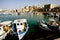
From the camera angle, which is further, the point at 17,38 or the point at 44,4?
the point at 44,4

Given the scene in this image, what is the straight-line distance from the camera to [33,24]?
300 cm

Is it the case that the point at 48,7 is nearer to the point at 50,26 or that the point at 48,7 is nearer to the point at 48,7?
the point at 48,7

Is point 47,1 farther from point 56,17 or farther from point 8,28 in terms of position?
point 8,28

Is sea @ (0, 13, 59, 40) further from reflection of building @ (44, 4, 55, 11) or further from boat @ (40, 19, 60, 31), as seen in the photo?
reflection of building @ (44, 4, 55, 11)

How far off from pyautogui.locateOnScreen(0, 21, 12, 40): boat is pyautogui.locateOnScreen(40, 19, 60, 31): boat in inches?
25.7

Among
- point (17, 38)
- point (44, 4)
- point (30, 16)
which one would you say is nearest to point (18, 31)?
point (17, 38)

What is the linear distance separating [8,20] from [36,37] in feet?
2.10

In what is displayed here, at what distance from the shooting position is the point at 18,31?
9.28ft

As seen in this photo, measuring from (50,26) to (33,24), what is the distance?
1.28 ft

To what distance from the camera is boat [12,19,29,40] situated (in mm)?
2824

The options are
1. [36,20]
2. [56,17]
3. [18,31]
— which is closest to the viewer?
[18,31]

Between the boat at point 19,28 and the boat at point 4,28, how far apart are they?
0.10 m

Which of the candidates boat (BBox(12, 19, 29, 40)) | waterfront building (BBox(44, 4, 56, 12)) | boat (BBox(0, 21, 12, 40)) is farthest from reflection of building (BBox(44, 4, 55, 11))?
boat (BBox(0, 21, 12, 40))

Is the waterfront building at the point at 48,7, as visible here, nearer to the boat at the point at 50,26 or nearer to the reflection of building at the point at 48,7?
the reflection of building at the point at 48,7
